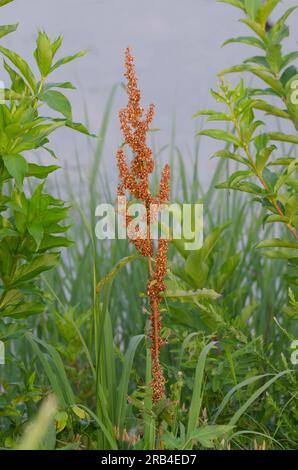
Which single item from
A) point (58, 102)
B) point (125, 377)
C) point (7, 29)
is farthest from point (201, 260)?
point (7, 29)

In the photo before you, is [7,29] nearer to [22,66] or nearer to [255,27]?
[22,66]

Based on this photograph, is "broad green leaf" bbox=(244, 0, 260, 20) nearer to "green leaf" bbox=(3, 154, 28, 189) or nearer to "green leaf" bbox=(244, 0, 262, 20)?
"green leaf" bbox=(244, 0, 262, 20)

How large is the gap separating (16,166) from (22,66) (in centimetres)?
45

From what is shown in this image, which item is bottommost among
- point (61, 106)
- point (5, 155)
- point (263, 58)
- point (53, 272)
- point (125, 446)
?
point (125, 446)

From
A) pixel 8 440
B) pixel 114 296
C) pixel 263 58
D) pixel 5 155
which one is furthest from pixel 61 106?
pixel 114 296

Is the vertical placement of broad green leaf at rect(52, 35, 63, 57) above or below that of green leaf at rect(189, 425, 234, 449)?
above

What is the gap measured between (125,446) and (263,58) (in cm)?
147

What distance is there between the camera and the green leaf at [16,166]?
2176 mm

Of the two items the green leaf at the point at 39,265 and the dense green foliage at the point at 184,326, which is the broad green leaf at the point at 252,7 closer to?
the dense green foliage at the point at 184,326

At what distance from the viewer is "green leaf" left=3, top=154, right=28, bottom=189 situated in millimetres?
2176

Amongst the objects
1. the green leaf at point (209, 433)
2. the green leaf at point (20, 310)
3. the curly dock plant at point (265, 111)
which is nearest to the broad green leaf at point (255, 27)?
the curly dock plant at point (265, 111)

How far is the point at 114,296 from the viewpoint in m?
4.07

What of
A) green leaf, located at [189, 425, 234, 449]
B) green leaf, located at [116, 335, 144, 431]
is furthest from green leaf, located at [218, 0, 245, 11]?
green leaf, located at [189, 425, 234, 449]
